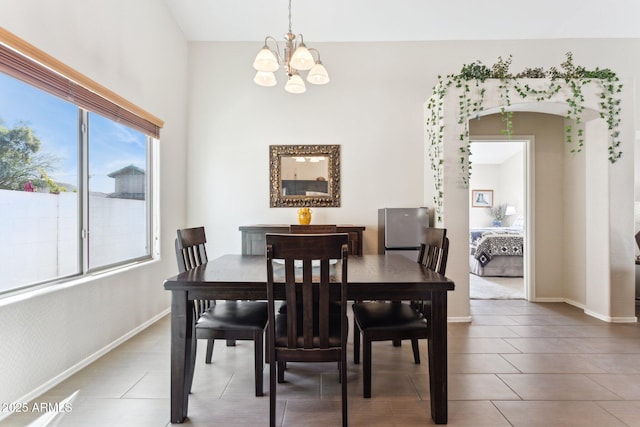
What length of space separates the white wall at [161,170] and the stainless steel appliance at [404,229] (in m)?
2.50

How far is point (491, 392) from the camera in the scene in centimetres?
208

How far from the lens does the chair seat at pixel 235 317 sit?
6.52ft

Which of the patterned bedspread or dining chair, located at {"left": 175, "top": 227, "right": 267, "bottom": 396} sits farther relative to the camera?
the patterned bedspread

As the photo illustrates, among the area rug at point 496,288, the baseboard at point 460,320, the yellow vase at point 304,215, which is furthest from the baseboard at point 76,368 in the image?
the area rug at point 496,288

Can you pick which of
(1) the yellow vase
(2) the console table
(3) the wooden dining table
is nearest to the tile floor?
(3) the wooden dining table

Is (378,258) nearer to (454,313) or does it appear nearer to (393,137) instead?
(454,313)

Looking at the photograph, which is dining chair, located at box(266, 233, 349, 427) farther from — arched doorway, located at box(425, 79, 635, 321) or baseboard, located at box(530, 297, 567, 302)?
baseboard, located at box(530, 297, 567, 302)

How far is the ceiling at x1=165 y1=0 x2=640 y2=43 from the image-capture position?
364cm

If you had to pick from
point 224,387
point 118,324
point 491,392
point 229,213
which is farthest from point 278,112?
point 491,392

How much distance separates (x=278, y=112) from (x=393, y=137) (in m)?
1.49

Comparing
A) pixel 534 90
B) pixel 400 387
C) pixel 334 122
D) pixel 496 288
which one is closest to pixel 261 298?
pixel 400 387

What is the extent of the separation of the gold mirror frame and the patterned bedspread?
2.87 metres

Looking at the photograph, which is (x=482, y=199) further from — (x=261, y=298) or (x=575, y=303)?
(x=261, y=298)

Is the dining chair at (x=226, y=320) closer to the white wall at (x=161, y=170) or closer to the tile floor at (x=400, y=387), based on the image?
the tile floor at (x=400, y=387)
